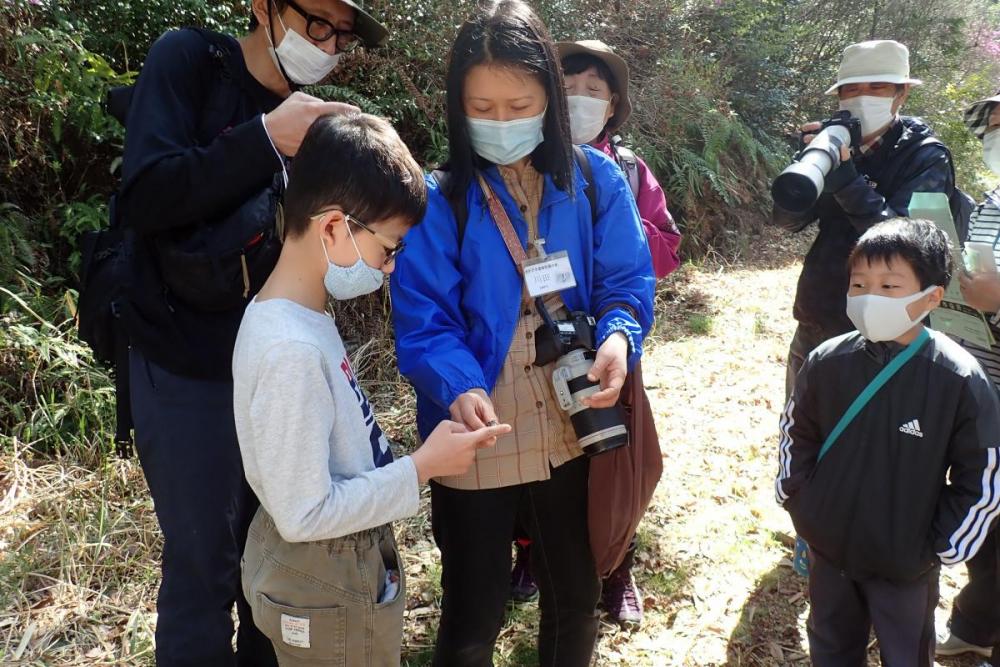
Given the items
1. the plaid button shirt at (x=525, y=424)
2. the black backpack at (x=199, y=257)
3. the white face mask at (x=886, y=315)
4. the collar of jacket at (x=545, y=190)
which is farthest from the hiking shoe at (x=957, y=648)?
the black backpack at (x=199, y=257)

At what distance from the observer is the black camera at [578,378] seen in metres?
1.79

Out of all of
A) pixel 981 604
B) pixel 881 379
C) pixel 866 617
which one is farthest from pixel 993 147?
pixel 866 617

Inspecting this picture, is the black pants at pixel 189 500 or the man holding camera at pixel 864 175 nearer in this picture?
the black pants at pixel 189 500

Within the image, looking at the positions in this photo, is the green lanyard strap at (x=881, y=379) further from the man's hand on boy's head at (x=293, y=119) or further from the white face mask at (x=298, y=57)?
the white face mask at (x=298, y=57)

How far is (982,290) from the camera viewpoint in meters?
2.33

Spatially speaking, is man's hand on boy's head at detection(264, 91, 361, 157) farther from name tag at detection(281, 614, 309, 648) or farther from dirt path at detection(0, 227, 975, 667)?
dirt path at detection(0, 227, 975, 667)

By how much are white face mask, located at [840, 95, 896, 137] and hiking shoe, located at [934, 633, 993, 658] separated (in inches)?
76.5

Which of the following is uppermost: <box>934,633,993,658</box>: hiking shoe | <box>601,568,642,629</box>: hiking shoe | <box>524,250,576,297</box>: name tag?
<box>524,250,576,297</box>: name tag

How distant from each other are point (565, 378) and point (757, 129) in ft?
26.4

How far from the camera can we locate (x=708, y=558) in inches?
128

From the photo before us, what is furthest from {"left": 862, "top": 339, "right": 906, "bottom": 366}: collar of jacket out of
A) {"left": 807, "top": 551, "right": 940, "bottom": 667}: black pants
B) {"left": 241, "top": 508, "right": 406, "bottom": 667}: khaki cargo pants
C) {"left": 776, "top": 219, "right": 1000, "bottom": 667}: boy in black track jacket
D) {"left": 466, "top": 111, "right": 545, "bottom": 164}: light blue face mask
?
{"left": 241, "top": 508, "right": 406, "bottom": 667}: khaki cargo pants

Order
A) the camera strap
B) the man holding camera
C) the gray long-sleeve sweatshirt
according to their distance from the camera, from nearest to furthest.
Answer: the gray long-sleeve sweatshirt → the camera strap → the man holding camera

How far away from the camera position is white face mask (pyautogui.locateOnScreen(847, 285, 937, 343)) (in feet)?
6.76

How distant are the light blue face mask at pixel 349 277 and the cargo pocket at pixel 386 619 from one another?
57 centimetres
